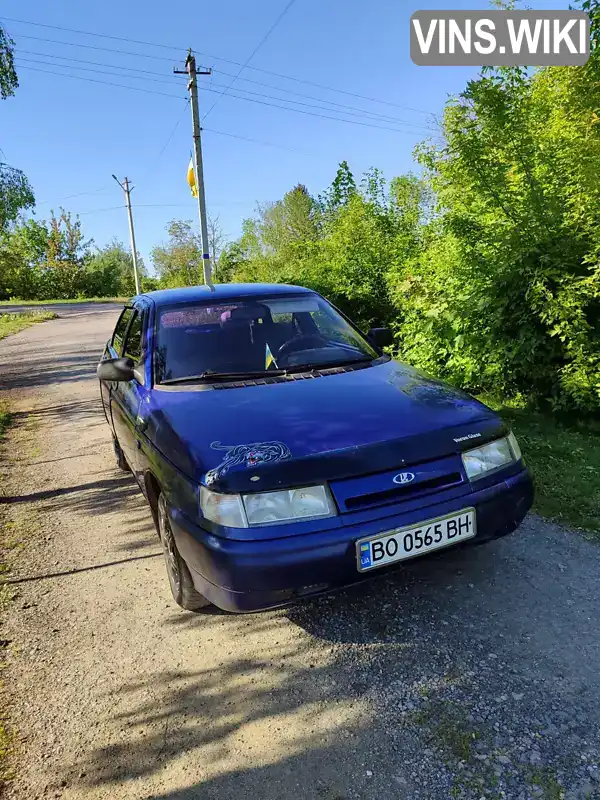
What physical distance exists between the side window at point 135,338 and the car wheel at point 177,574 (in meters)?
1.24

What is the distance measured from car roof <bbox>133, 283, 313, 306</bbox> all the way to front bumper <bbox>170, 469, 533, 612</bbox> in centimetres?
198

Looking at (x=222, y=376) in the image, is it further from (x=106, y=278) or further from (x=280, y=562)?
(x=106, y=278)

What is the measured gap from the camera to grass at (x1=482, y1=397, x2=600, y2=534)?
11.8 ft

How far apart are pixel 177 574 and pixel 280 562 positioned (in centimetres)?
84

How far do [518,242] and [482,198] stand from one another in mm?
647

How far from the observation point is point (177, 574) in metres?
2.75

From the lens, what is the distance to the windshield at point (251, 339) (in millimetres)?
3334

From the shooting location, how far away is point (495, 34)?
220 inches

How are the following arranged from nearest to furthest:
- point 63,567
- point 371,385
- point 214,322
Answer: point 371,385, point 63,567, point 214,322

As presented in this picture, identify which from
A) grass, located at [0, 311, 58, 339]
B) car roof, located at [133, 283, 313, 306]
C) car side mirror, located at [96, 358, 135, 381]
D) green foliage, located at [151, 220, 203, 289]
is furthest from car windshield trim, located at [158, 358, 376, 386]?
green foliage, located at [151, 220, 203, 289]

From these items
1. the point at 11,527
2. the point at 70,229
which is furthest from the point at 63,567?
the point at 70,229

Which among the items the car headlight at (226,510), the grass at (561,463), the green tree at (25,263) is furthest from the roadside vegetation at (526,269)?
the green tree at (25,263)

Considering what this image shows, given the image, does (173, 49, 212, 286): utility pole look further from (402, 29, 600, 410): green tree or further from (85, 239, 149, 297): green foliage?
(85, 239, 149, 297): green foliage

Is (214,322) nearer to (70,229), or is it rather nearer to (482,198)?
(482,198)
